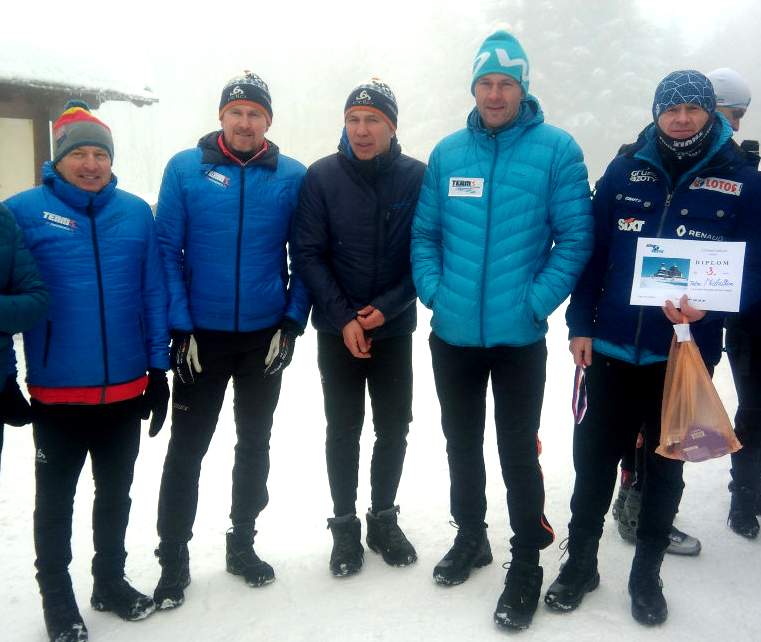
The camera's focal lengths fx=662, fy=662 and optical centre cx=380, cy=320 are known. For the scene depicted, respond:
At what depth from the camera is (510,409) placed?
9.37ft

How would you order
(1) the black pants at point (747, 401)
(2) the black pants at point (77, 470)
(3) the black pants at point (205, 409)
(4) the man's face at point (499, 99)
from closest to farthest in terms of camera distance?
(2) the black pants at point (77, 470)
(4) the man's face at point (499, 99)
(3) the black pants at point (205, 409)
(1) the black pants at point (747, 401)

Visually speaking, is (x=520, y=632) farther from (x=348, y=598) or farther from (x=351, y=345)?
(x=351, y=345)

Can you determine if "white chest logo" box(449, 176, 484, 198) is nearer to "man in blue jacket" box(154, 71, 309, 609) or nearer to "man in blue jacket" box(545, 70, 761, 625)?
"man in blue jacket" box(545, 70, 761, 625)

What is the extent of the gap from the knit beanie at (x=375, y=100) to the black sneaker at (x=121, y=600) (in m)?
2.30

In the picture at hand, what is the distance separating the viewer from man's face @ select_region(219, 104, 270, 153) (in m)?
2.87

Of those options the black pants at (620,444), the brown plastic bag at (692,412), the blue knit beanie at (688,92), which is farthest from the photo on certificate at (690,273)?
the blue knit beanie at (688,92)

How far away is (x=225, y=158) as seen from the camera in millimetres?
2854

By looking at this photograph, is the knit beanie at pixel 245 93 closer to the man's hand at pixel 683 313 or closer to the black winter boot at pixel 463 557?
the man's hand at pixel 683 313

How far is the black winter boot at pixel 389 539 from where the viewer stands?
3246mm

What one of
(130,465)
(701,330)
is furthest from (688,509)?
(130,465)

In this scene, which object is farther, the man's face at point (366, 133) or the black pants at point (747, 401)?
the black pants at point (747, 401)

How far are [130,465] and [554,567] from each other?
6.71ft

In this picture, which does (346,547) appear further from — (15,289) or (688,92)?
(688,92)

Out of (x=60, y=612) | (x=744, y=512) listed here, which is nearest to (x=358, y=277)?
(x=60, y=612)
